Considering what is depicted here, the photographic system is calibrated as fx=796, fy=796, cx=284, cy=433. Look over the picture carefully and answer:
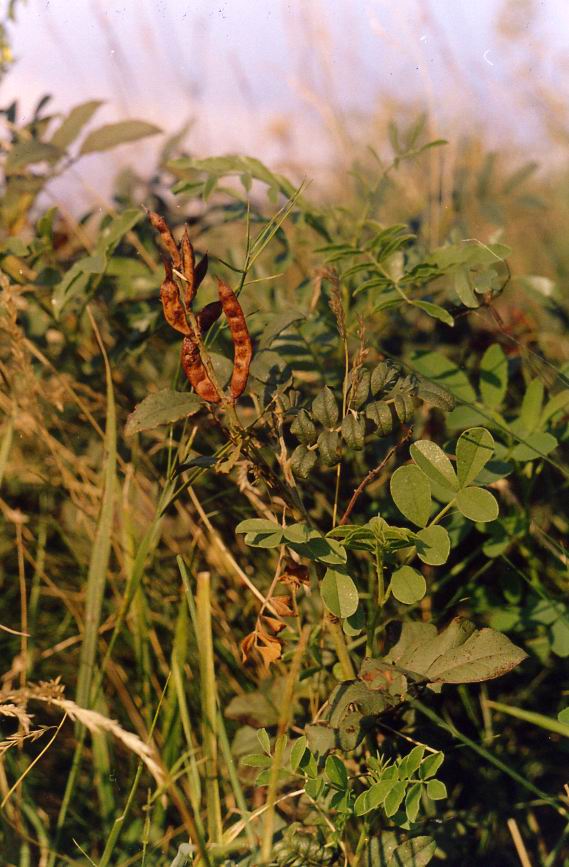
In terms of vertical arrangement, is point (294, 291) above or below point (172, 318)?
below

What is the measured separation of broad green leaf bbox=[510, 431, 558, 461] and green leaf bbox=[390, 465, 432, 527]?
19 cm

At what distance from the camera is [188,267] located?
0.83m

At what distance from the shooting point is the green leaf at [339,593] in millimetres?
861

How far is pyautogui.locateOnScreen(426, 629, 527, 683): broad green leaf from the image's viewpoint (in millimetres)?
863

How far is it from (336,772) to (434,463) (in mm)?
355

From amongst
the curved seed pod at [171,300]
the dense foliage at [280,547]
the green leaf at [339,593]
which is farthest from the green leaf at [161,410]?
the green leaf at [339,593]

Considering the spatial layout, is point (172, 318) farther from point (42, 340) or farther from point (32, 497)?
point (32, 497)

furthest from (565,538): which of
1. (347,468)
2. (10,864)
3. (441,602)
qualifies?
(10,864)

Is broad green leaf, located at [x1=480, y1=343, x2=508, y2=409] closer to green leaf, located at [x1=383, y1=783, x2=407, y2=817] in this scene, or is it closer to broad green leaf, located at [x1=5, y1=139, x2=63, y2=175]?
green leaf, located at [x1=383, y1=783, x2=407, y2=817]

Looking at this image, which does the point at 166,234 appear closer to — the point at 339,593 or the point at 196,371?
the point at 196,371

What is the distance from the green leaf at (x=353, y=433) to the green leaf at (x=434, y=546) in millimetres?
128

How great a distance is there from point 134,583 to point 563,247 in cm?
255

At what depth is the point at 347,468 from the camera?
130 centimetres

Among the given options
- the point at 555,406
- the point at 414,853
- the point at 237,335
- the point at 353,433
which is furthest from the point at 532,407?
the point at 414,853
